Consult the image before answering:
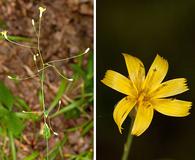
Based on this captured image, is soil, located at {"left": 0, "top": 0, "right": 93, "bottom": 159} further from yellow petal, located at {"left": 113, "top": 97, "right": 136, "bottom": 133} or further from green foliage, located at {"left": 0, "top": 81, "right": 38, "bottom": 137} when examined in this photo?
yellow petal, located at {"left": 113, "top": 97, "right": 136, "bottom": 133}

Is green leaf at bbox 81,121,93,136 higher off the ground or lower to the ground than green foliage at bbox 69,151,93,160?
higher

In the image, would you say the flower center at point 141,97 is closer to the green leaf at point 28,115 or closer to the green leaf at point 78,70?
the green leaf at point 78,70

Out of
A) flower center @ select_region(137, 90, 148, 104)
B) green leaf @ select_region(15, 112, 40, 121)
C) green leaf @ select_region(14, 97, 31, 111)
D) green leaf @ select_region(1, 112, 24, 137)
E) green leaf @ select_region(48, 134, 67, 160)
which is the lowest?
green leaf @ select_region(48, 134, 67, 160)

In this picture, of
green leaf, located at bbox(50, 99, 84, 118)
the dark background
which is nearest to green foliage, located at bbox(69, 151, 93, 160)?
the dark background

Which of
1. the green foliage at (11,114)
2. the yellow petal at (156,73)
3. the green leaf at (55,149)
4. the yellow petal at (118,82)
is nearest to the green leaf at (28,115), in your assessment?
the green foliage at (11,114)

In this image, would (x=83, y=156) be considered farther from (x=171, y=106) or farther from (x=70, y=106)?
(x=171, y=106)

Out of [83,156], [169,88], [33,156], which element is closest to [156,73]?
[169,88]
